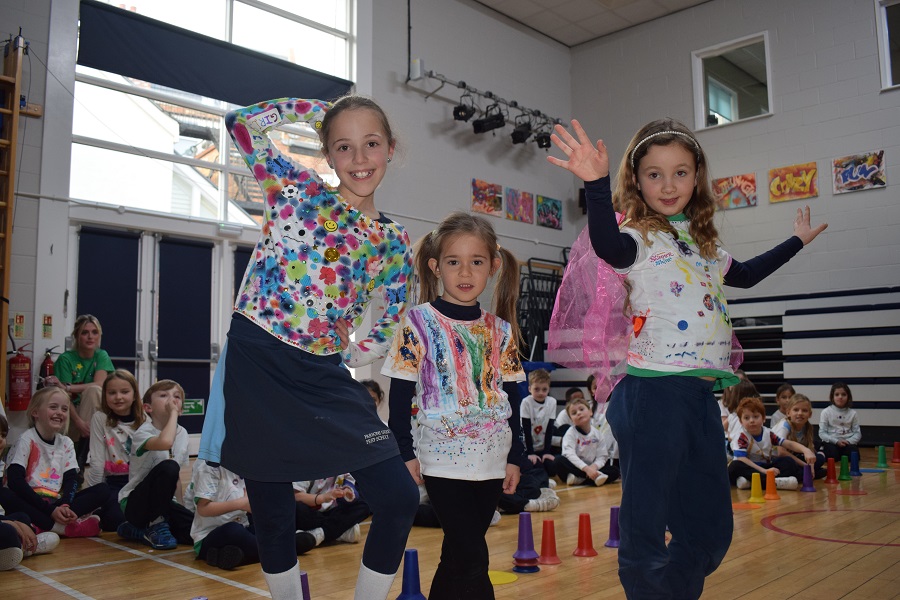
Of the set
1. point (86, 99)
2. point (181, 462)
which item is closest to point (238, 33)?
point (86, 99)

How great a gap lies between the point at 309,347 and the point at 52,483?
3.24 m

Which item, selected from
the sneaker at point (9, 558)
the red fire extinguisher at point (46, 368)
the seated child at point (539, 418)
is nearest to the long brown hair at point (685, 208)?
the sneaker at point (9, 558)

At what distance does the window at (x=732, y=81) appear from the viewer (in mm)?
10766

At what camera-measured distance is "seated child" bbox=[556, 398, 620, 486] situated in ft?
20.7

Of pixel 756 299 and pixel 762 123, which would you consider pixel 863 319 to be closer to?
pixel 756 299

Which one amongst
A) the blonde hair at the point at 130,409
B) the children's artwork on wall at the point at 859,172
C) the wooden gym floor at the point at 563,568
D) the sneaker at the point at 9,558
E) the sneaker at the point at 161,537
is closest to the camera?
the wooden gym floor at the point at 563,568

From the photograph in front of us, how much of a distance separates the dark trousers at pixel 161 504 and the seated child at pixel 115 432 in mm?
512

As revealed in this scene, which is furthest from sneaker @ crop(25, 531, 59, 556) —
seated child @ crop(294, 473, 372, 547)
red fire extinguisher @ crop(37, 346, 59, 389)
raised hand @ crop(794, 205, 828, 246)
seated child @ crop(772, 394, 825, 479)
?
seated child @ crop(772, 394, 825, 479)

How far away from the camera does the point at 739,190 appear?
10695mm

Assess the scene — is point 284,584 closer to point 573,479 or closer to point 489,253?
point 489,253

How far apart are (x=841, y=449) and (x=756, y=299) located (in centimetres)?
316

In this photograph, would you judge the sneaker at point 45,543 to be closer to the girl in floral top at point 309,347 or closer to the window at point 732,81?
the girl in floral top at point 309,347

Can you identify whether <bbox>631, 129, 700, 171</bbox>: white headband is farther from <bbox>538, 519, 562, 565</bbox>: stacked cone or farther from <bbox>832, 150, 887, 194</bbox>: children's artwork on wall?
<bbox>832, 150, 887, 194</bbox>: children's artwork on wall

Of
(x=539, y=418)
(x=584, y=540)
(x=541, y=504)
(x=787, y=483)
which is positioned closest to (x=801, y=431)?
(x=787, y=483)
